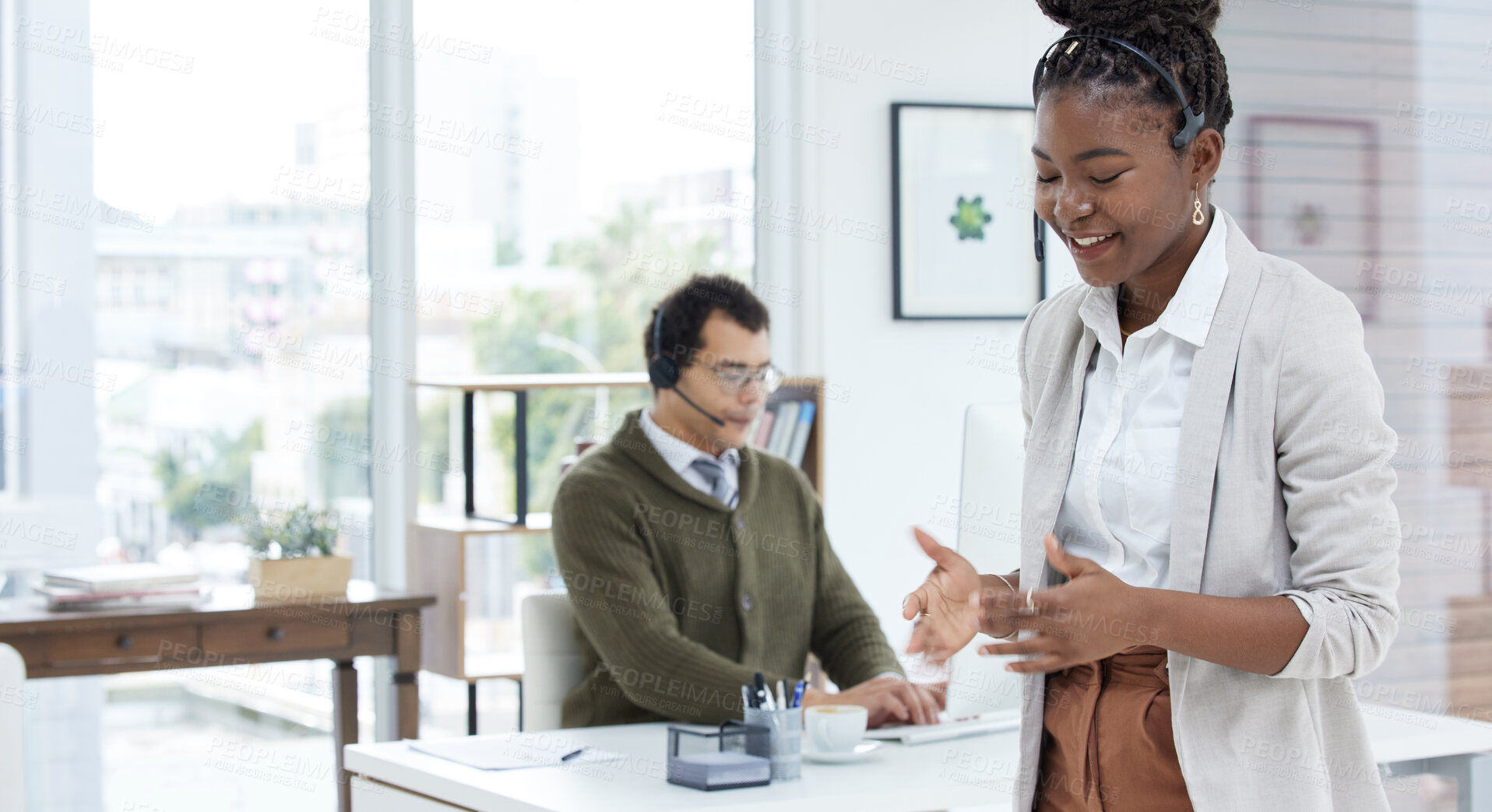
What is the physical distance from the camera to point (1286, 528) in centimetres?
109

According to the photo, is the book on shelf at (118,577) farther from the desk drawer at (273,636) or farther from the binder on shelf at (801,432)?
the binder on shelf at (801,432)

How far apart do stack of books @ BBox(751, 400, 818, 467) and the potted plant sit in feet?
3.49

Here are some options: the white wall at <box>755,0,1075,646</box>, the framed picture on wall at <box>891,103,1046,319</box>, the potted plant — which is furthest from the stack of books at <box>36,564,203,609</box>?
the framed picture on wall at <box>891,103,1046,319</box>

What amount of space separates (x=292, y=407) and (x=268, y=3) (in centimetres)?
113

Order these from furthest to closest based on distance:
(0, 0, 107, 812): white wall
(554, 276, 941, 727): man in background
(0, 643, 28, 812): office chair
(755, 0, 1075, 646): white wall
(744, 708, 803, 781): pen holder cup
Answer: (755, 0, 1075, 646): white wall < (0, 0, 107, 812): white wall < (554, 276, 941, 727): man in background < (0, 643, 28, 812): office chair < (744, 708, 803, 781): pen holder cup

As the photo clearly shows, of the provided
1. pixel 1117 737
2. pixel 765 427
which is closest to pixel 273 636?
pixel 765 427

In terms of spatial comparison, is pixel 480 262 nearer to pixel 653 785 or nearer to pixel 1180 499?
pixel 653 785

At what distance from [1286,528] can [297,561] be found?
8.75 feet

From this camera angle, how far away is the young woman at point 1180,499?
40.5 inches

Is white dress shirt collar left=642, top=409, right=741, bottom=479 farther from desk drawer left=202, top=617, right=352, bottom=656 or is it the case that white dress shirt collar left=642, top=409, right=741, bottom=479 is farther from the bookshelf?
desk drawer left=202, top=617, right=352, bottom=656

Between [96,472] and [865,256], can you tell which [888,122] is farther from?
[96,472]

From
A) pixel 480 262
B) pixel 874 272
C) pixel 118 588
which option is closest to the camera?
pixel 118 588

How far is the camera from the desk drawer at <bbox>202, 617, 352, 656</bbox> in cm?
316

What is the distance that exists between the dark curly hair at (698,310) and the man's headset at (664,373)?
0.4 inches
